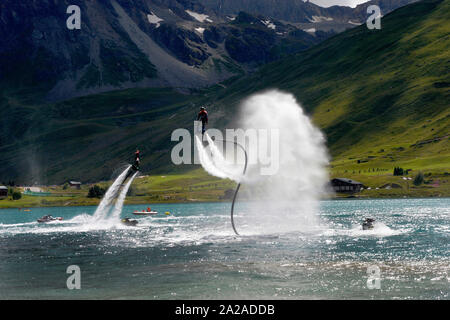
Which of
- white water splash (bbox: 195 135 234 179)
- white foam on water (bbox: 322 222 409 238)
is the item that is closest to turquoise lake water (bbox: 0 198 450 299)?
white foam on water (bbox: 322 222 409 238)

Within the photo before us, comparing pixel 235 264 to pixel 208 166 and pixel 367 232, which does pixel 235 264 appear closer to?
pixel 208 166

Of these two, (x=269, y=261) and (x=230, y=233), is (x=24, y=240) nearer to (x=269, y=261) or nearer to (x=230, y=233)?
(x=230, y=233)

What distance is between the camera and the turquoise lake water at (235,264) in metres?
43.9

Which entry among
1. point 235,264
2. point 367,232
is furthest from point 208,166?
point 367,232

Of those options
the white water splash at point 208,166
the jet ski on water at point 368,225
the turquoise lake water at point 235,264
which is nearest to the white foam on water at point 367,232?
the turquoise lake water at point 235,264

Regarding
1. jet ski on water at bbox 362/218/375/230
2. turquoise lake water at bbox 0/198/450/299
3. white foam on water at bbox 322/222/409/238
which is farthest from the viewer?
jet ski on water at bbox 362/218/375/230

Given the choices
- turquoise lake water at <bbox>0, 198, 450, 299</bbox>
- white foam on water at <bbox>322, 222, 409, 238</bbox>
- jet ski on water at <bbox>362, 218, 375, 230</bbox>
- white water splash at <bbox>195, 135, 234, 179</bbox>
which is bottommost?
turquoise lake water at <bbox>0, 198, 450, 299</bbox>

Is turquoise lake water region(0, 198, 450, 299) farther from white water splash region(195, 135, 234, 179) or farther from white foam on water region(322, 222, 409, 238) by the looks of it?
white water splash region(195, 135, 234, 179)

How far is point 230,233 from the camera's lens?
93.9m

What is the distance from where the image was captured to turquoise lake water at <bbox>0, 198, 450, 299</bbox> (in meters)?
43.9

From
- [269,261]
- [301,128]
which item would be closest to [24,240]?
[269,261]

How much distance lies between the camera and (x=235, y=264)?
58.4 meters

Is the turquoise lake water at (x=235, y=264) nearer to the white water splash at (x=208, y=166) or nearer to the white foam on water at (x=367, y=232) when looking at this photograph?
the white foam on water at (x=367, y=232)

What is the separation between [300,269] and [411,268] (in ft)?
37.8
